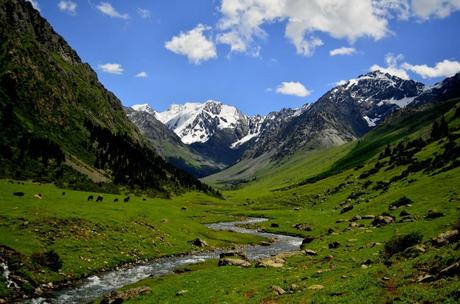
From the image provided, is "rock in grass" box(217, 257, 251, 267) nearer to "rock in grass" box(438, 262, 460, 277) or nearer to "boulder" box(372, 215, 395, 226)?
"rock in grass" box(438, 262, 460, 277)

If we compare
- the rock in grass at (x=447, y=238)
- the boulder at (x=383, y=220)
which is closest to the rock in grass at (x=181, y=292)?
the rock in grass at (x=447, y=238)

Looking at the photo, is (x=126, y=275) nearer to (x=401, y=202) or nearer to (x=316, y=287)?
(x=316, y=287)

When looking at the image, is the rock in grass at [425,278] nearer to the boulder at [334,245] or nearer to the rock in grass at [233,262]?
the rock in grass at [233,262]

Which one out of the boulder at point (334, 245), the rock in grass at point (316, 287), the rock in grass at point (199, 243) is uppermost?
the rock in grass at point (316, 287)

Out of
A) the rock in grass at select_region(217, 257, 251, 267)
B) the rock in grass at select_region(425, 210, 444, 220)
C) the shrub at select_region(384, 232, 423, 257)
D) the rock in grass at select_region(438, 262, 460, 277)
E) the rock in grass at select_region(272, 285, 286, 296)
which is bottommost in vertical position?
the rock in grass at select_region(217, 257, 251, 267)

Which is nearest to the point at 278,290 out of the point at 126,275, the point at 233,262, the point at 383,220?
the point at 233,262

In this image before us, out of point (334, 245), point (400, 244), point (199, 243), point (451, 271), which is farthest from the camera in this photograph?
point (199, 243)

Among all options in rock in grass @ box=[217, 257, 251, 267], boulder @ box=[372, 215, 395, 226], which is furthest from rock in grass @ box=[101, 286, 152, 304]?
boulder @ box=[372, 215, 395, 226]

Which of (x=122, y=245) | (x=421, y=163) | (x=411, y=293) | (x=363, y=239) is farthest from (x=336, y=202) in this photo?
(x=411, y=293)

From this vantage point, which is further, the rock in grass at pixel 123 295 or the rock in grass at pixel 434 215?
the rock in grass at pixel 434 215

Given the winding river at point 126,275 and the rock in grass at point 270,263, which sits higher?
the rock in grass at point 270,263

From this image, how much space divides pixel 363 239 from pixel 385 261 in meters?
24.2

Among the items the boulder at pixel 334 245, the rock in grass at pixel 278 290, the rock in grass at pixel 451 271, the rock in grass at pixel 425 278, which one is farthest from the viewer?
the boulder at pixel 334 245

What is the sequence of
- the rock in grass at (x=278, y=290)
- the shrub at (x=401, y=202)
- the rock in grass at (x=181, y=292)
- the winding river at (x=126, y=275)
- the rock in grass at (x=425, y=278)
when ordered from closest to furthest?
the rock in grass at (x=425, y=278)
the rock in grass at (x=278, y=290)
the rock in grass at (x=181, y=292)
the winding river at (x=126, y=275)
the shrub at (x=401, y=202)
